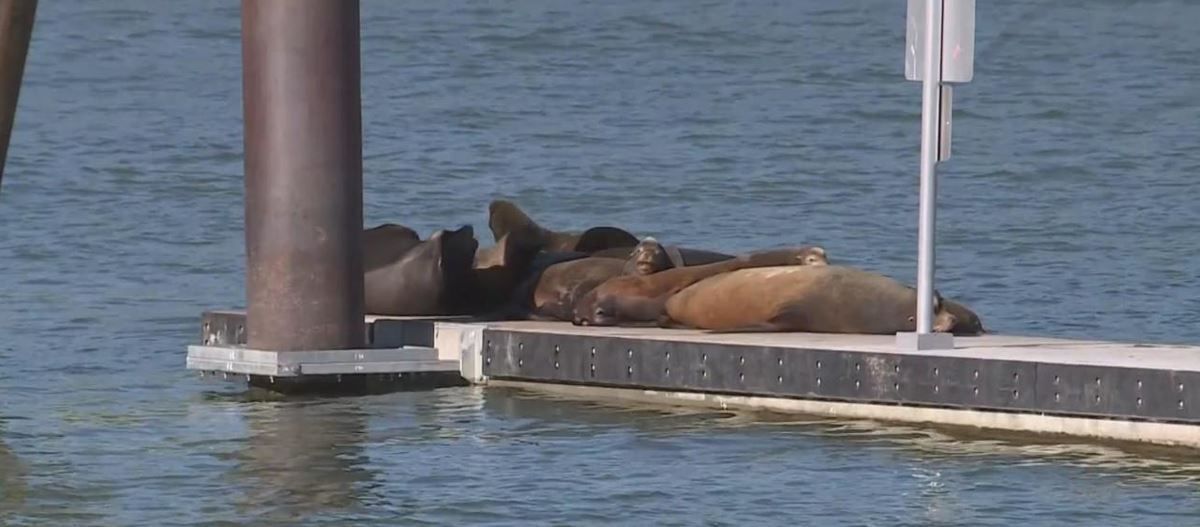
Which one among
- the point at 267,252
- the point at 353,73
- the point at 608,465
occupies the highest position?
the point at 353,73

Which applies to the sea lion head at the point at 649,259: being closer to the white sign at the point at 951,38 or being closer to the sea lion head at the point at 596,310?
the sea lion head at the point at 596,310

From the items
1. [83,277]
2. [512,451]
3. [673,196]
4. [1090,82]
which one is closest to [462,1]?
[1090,82]

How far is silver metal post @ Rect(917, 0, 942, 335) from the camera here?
34.2ft

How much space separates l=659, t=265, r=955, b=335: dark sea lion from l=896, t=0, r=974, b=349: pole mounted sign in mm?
606

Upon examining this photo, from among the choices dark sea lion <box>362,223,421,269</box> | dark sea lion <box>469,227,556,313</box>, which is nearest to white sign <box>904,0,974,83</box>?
dark sea lion <box>469,227,556,313</box>

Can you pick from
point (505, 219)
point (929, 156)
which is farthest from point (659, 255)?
point (929, 156)

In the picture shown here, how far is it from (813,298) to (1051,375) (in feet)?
4.95

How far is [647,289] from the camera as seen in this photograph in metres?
11.8

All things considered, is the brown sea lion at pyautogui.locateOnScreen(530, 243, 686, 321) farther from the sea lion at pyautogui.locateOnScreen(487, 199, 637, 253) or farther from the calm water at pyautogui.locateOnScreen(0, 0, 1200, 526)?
the calm water at pyautogui.locateOnScreen(0, 0, 1200, 526)

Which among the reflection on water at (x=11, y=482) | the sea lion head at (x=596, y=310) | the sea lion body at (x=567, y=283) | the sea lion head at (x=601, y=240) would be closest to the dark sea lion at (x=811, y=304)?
the sea lion head at (x=596, y=310)

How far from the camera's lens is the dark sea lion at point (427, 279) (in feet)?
40.0

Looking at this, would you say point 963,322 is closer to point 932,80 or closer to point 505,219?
point 932,80

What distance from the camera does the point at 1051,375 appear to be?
10.1 metres

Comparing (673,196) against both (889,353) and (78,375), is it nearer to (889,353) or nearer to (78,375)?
(78,375)
